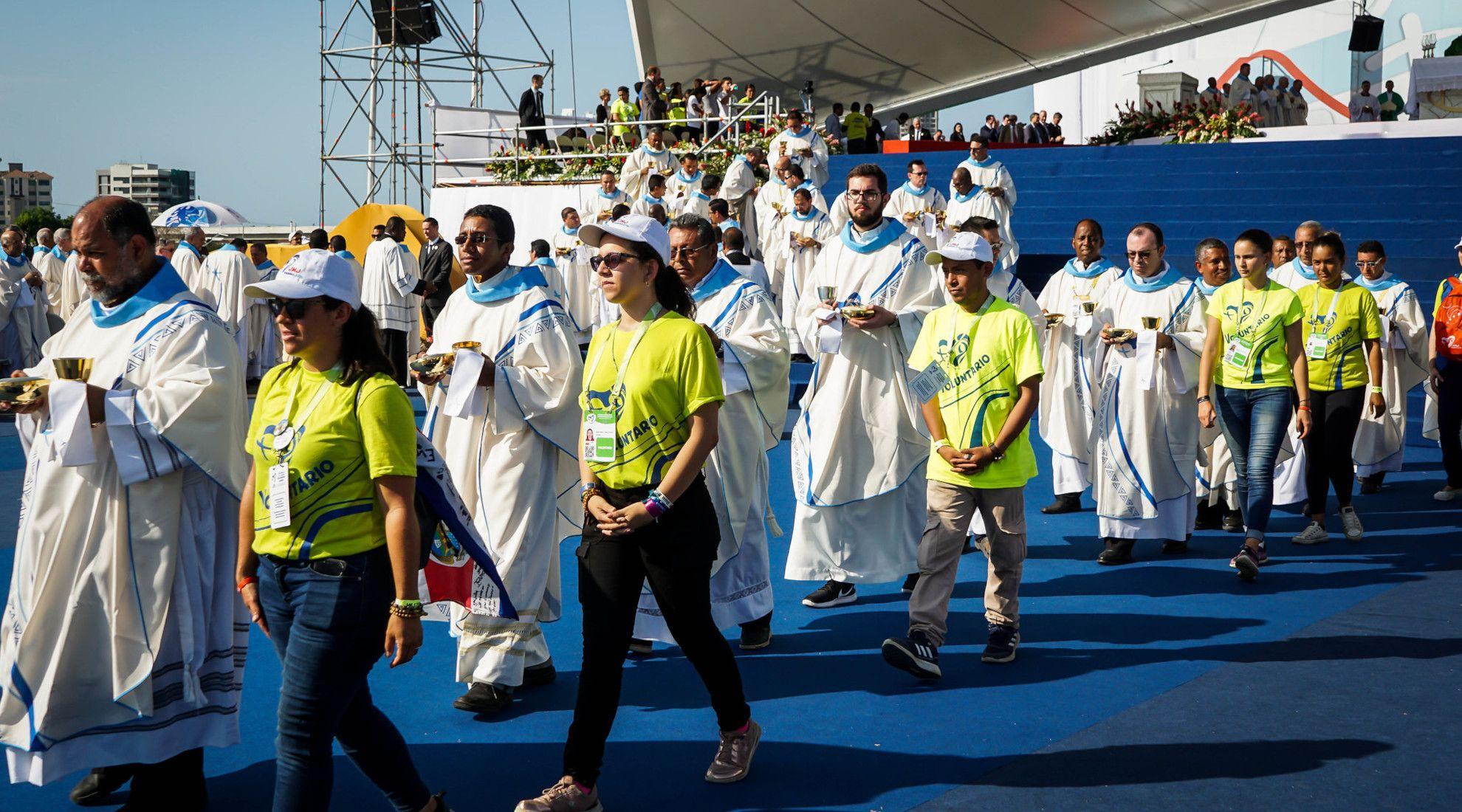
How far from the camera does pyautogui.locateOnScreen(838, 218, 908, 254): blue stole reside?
21.3 ft

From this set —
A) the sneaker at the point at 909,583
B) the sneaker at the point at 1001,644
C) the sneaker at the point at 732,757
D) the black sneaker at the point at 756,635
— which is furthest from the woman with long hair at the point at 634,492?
the sneaker at the point at 909,583

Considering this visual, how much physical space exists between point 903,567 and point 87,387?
3976mm

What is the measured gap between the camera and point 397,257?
15445mm

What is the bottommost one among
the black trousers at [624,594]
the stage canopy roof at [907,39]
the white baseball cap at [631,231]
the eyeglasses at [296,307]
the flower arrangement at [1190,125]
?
the black trousers at [624,594]

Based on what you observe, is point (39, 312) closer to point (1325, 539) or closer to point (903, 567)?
point (903, 567)

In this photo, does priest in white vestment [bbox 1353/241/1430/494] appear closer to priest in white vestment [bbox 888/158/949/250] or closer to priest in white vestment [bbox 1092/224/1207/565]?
priest in white vestment [bbox 1092/224/1207/565]

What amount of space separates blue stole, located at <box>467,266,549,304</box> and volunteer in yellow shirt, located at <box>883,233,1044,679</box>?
1.57 m

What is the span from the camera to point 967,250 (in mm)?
5273

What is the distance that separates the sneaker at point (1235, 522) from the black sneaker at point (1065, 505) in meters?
1.01

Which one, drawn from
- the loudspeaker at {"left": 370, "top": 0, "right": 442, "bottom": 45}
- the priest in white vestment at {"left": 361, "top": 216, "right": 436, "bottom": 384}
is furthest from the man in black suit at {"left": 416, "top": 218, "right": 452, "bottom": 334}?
the loudspeaker at {"left": 370, "top": 0, "right": 442, "bottom": 45}

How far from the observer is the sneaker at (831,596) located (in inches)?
A: 258

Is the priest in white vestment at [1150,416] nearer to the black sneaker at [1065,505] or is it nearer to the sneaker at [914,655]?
the black sneaker at [1065,505]

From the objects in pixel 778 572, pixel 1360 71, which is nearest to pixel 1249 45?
pixel 1360 71

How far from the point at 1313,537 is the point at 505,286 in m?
5.40
